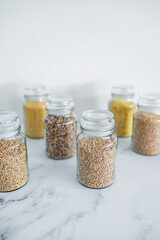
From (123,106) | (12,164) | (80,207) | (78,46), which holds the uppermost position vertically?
(78,46)

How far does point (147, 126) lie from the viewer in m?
0.99

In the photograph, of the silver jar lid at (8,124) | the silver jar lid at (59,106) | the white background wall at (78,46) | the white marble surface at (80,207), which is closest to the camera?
the white marble surface at (80,207)

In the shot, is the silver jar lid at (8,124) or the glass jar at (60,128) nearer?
the silver jar lid at (8,124)

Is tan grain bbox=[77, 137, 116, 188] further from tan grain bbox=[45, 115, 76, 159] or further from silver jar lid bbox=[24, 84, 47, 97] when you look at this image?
silver jar lid bbox=[24, 84, 47, 97]

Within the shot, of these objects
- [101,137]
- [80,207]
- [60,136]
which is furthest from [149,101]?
[80,207]

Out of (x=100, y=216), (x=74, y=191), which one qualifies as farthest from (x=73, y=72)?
(x=100, y=216)

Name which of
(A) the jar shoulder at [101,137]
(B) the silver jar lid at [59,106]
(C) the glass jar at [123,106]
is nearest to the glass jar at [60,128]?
(B) the silver jar lid at [59,106]

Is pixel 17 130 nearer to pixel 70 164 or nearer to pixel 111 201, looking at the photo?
pixel 70 164

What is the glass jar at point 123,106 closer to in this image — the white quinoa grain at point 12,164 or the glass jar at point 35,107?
the glass jar at point 35,107

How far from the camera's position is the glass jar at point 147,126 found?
0.99 m

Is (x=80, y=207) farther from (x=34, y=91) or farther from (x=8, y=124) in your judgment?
(x=34, y=91)

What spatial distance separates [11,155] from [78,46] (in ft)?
2.23

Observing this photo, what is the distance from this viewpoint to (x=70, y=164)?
3.25ft

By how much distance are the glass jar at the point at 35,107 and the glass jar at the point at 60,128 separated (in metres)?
0.14
